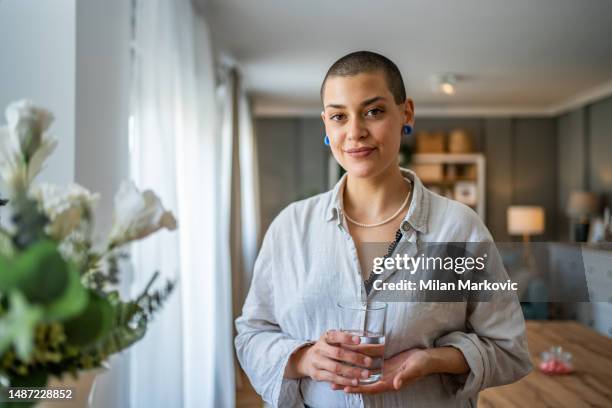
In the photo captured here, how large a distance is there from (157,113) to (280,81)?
3559 mm

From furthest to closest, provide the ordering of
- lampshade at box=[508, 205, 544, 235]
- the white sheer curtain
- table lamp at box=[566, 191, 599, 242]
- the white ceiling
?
lampshade at box=[508, 205, 544, 235] → table lamp at box=[566, 191, 599, 242] → the white ceiling → the white sheer curtain

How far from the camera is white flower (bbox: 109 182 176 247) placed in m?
0.61

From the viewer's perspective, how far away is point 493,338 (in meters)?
1.17

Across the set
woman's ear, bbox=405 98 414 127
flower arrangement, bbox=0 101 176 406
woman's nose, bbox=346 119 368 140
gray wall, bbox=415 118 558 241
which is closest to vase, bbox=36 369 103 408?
flower arrangement, bbox=0 101 176 406

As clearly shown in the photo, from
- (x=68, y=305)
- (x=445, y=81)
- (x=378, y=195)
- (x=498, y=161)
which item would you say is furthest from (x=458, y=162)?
(x=68, y=305)

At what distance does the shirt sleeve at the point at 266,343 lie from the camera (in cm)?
118

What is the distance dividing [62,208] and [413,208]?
32.4 inches

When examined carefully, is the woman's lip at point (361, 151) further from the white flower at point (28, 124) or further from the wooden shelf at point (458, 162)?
the wooden shelf at point (458, 162)

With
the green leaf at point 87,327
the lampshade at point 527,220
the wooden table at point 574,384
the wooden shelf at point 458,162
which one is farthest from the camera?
the wooden shelf at point 458,162

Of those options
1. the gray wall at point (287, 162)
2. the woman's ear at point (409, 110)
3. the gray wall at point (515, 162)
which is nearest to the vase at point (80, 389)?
the woman's ear at point (409, 110)

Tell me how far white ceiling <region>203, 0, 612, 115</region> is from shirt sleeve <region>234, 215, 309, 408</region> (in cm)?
→ 249

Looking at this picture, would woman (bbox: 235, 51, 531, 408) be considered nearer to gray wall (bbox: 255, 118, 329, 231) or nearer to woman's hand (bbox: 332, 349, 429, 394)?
woman's hand (bbox: 332, 349, 429, 394)

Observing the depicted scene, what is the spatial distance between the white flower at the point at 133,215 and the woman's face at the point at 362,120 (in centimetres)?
60

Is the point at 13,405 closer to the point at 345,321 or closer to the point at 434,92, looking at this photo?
the point at 345,321
